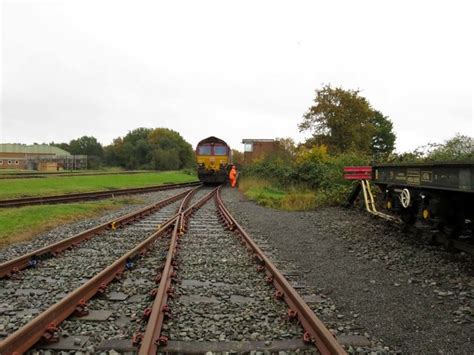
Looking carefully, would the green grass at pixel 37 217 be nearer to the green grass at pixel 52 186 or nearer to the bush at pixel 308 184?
the green grass at pixel 52 186

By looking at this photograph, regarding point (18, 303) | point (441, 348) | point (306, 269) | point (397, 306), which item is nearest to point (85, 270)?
point (18, 303)

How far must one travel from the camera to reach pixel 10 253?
7551mm

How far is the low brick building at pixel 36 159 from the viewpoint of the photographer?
8788 centimetres

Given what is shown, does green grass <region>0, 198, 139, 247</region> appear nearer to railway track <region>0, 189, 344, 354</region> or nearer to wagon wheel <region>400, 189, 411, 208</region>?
railway track <region>0, 189, 344, 354</region>

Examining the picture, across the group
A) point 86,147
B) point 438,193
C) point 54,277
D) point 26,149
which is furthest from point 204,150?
point 86,147

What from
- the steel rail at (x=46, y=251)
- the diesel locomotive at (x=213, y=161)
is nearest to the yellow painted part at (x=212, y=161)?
the diesel locomotive at (x=213, y=161)

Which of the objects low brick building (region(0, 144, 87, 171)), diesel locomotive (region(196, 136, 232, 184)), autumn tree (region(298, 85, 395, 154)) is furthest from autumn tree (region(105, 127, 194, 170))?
diesel locomotive (region(196, 136, 232, 184))

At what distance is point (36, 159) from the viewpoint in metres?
93.8

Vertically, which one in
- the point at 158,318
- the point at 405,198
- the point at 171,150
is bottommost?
the point at 158,318

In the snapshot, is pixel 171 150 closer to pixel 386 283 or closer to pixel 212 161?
pixel 212 161

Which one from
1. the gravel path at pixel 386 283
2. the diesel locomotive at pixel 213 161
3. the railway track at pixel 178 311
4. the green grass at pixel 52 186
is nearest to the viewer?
the railway track at pixel 178 311

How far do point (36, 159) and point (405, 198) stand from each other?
9700cm

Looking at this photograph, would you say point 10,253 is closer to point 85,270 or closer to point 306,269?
point 85,270

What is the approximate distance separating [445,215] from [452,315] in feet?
11.1
